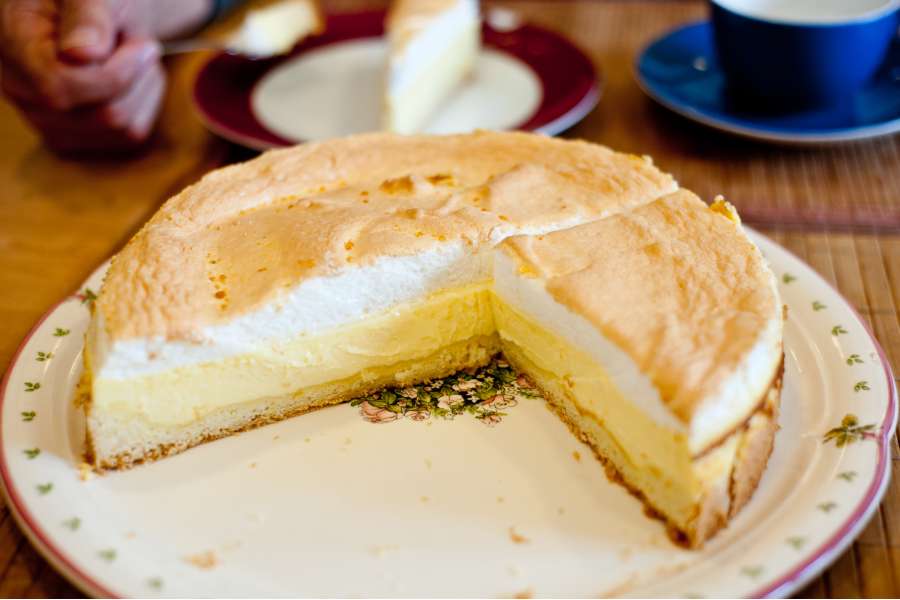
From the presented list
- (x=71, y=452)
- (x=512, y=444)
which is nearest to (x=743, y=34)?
(x=512, y=444)

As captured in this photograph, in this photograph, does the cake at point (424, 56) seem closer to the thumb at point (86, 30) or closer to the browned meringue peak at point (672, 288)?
the thumb at point (86, 30)

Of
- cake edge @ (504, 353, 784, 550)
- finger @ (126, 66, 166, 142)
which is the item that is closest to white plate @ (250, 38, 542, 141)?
finger @ (126, 66, 166, 142)

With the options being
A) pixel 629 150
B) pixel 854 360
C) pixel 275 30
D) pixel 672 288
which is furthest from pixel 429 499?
pixel 275 30

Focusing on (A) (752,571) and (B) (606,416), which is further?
(B) (606,416)

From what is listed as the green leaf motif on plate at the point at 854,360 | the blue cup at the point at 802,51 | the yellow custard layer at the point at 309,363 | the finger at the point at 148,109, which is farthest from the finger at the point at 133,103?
the green leaf motif on plate at the point at 854,360

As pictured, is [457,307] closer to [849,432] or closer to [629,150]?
[849,432]

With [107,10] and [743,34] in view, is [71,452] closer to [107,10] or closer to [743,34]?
[107,10]
